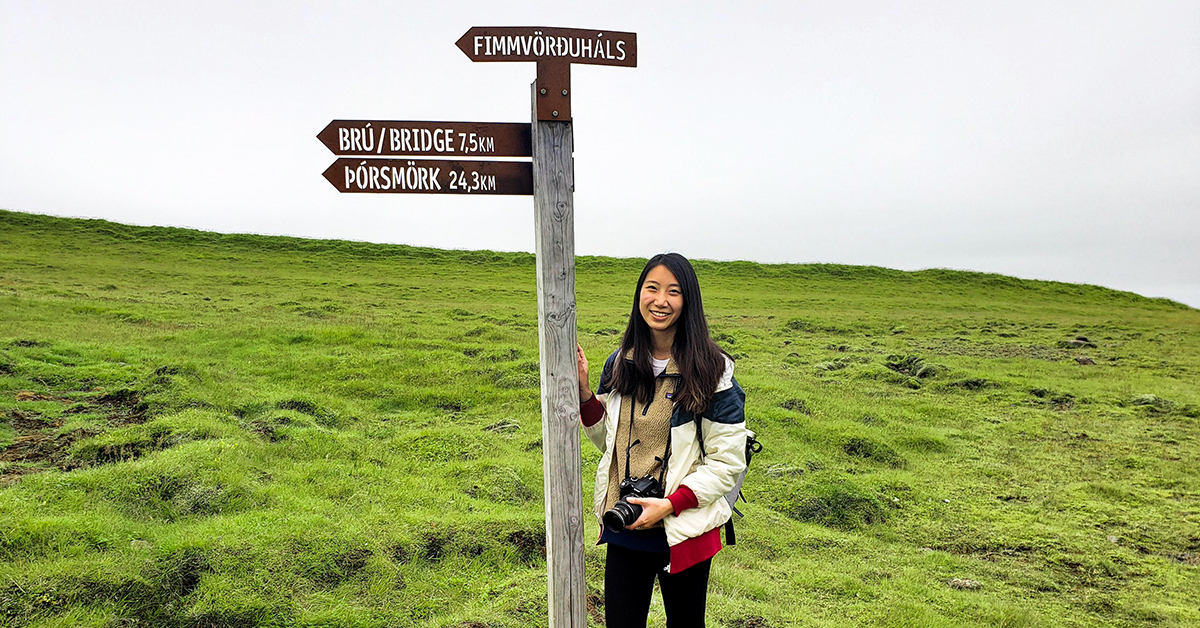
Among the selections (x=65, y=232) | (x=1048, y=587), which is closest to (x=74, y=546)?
(x=1048, y=587)

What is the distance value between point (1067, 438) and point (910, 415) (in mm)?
2894

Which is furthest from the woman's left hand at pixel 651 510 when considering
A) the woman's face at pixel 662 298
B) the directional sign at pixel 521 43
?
the directional sign at pixel 521 43

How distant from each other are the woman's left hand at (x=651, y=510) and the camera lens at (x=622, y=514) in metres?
0.03

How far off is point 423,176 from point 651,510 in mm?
2161

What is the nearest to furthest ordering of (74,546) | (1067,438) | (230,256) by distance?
(74,546) < (1067,438) < (230,256)

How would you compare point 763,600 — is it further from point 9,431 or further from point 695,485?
point 9,431

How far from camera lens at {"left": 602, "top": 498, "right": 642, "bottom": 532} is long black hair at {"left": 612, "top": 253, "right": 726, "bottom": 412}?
1.78 feet

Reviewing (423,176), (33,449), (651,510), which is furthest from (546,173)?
(33,449)

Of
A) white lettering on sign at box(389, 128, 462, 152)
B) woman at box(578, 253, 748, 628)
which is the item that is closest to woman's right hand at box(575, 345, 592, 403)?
woman at box(578, 253, 748, 628)

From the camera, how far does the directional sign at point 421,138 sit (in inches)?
158

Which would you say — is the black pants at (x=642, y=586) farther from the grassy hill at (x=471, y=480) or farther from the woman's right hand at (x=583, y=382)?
the grassy hill at (x=471, y=480)

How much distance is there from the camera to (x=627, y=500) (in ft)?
11.8

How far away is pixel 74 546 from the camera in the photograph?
20.0ft

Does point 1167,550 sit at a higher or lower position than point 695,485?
lower
